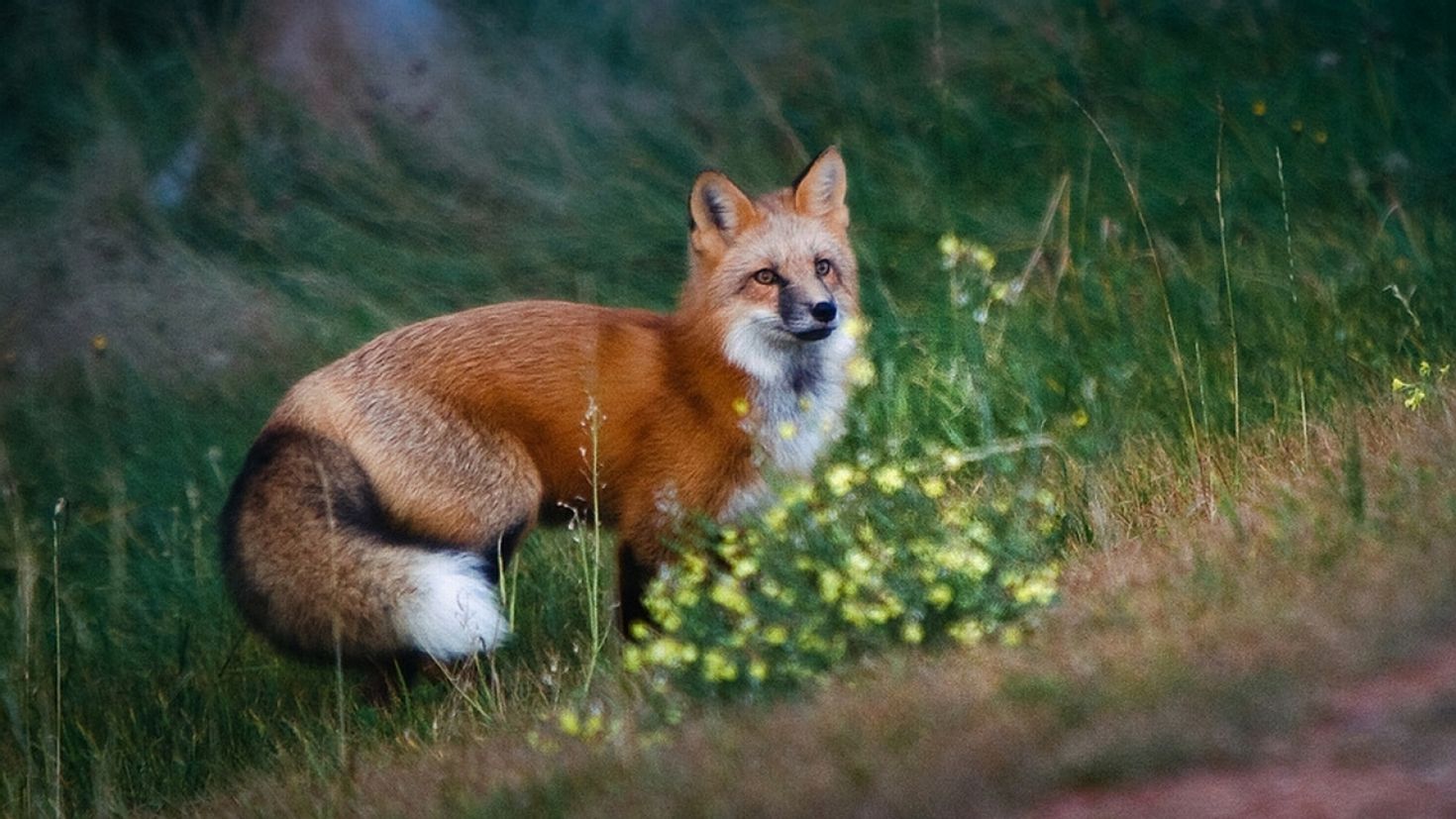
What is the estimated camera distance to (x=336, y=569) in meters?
5.02

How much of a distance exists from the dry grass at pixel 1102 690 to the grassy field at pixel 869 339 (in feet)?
0.05

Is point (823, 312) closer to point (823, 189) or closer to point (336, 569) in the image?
point (823, 189)

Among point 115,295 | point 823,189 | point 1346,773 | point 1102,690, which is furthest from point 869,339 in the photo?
point 115,295

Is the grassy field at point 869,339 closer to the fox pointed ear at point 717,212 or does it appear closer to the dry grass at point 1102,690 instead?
the dry grass at point 1102,690

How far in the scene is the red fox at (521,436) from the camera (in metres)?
5.12

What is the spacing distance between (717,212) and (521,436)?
106 centimetres

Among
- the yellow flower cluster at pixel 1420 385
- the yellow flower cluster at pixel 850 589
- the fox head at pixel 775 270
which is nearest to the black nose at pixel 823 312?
the fox head at pixel 775 270

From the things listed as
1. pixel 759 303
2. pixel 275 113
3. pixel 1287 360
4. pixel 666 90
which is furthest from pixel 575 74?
pixel 1287 360

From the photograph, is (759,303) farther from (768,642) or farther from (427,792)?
(427,792)

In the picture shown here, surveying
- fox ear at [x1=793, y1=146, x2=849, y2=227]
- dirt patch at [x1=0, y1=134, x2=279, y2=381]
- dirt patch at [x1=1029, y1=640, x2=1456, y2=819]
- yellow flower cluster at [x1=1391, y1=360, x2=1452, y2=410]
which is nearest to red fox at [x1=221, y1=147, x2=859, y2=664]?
fox ear at [x1=793, y1=146, x2=849, y2=227]

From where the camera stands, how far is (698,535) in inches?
191

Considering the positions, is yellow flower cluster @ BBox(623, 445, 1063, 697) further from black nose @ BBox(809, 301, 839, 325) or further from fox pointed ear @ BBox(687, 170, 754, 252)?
fox pointed ear @ BBox(687, 170, 754, 252)

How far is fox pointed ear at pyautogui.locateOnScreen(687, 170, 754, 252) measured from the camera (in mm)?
5656

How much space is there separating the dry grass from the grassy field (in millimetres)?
14
